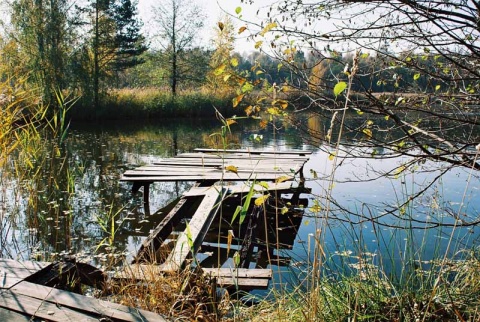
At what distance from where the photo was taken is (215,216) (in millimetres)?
5523

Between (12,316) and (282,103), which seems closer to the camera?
(12,316)

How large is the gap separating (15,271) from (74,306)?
66cm

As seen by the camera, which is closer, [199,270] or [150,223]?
[199,270]

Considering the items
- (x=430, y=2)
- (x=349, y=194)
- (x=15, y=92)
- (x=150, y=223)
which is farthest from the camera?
(x=349, y=194)

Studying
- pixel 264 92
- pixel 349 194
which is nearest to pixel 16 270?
pixel 264 92

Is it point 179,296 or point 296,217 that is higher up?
point 179,296

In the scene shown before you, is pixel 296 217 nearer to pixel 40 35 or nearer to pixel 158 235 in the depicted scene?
pixel 158 235

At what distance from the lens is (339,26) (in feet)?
8.73

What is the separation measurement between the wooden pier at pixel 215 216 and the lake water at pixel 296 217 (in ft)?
0.77

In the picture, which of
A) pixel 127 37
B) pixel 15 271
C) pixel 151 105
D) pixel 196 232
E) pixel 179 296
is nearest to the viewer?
pixel 179 296

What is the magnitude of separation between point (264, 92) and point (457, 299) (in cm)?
142

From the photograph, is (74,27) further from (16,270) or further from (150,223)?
(16,270)

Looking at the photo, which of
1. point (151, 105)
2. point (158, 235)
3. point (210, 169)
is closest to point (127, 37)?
point (151, 105)

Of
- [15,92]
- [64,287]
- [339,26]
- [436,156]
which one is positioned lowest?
A: [64,287]
